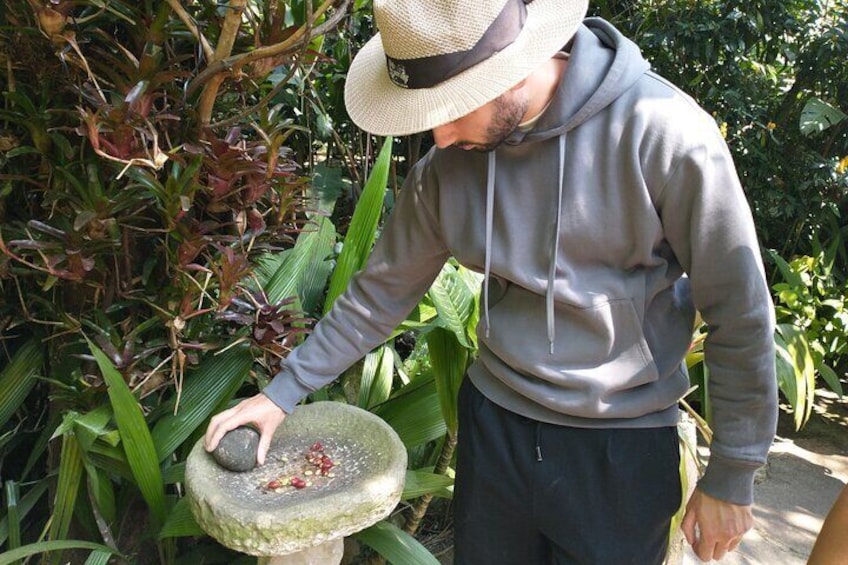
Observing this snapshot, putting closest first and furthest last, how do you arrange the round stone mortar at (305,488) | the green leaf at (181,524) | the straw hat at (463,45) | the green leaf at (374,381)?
1. the straw hat at (463,45)
2. the round stone mortar at (305,488)
3. the green leaf at (181,524)
4. the green leaf at (374,381)

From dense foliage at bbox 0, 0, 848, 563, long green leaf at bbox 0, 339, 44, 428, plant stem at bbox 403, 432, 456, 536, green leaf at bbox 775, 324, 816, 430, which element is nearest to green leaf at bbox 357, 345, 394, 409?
dense foliage at bbox 0, 0, 848, 563

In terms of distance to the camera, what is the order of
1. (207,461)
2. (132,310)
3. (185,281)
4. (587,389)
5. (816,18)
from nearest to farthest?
(587,389), (207,461), (185,281), (132,310), (816,18)

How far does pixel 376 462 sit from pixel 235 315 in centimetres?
54

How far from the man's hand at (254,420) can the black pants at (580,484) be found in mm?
392

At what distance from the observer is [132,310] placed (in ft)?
6.44

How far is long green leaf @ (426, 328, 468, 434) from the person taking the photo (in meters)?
2.12

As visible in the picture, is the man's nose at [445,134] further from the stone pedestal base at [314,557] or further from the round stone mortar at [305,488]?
the stone pedestal base at [314,557]

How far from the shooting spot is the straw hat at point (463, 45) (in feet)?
3.64

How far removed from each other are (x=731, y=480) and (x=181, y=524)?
4.17 ft

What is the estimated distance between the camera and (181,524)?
187 centimetres

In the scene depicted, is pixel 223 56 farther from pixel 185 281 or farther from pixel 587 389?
pixel 587 389

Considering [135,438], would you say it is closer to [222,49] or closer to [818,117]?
[222,49]

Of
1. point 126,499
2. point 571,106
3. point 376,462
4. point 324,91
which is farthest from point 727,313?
point 324,91

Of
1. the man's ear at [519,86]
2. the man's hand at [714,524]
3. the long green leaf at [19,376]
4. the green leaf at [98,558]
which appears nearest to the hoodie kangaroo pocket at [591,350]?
the man's hand at [714,524]
